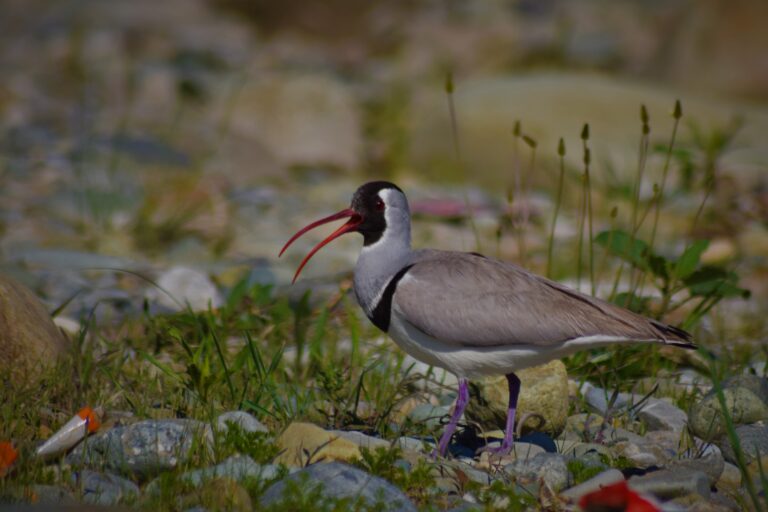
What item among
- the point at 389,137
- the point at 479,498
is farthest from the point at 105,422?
the point at 389,137

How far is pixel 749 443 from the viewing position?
4086 millimetres

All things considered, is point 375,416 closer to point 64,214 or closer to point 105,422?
point 105,422

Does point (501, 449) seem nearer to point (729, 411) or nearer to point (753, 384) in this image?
point (729, 411)

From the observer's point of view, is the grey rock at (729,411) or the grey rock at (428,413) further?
the grey rock at (428,413)

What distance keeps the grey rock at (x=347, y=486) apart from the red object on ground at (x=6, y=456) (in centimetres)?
81

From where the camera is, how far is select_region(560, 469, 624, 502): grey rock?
354 centimetres

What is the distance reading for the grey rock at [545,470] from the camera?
12.0ft

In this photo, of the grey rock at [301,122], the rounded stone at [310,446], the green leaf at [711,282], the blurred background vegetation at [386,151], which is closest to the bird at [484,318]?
the rounded stone at [310,446]

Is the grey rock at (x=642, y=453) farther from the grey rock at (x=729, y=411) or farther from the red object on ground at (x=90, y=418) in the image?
the red object on ground at (x=90, y=418)

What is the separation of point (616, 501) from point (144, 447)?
1516 mm

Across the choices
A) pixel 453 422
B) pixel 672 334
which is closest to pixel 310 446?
pixel 453 422

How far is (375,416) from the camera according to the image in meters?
4.29

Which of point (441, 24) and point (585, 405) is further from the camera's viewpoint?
point (441, 24)

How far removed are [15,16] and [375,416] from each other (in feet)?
52.8
